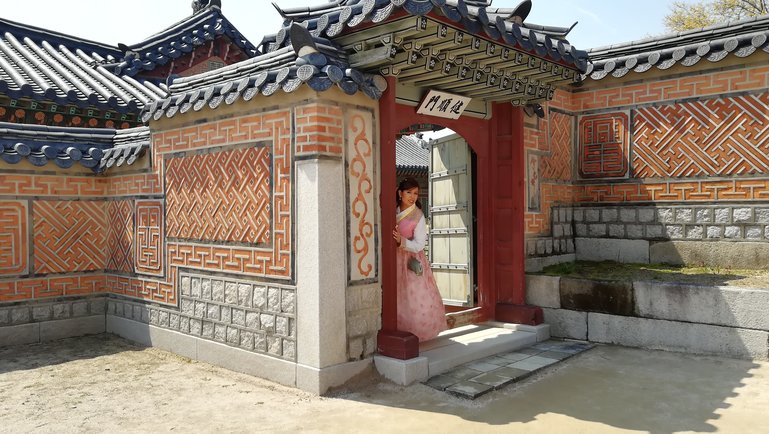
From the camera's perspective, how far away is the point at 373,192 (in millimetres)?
5895

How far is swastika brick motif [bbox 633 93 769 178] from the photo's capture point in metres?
7.47

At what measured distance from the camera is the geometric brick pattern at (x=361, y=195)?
5.67 m

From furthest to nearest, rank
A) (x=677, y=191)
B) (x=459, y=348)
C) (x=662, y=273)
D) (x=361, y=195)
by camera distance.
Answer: (x=677, y=191) → (x=662, y=273) → (x=459, y=348) → (x=361, y=195)

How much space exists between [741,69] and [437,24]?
5.08 metres

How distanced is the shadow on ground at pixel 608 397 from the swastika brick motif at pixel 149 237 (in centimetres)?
369

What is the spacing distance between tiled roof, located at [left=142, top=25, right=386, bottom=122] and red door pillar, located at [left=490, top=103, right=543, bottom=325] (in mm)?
2505

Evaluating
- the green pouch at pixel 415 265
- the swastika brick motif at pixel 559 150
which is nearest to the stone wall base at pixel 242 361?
the green pouch at pixel 415 265

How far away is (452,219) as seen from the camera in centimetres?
838

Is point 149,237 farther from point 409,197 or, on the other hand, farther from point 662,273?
point 662,273

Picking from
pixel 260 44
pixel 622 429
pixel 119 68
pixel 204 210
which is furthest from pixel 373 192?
pixel 119 68

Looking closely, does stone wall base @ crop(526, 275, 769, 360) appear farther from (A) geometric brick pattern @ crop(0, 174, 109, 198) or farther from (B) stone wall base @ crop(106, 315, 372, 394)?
(A) geometric brick pattern @ crop(0, 174, 109, 198)

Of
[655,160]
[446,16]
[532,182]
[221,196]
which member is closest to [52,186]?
[221,196]

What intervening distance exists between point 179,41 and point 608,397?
1174cm

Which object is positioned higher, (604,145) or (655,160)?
(604,145)
